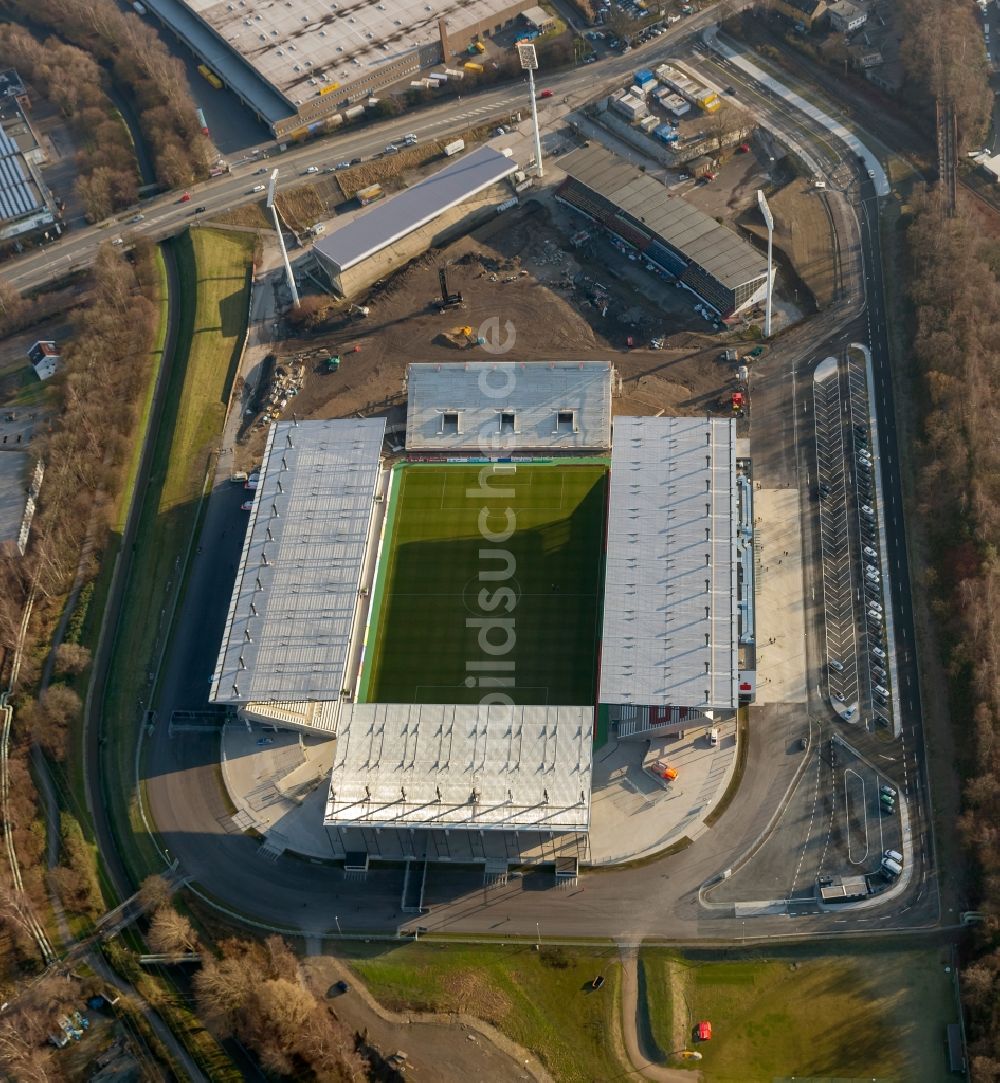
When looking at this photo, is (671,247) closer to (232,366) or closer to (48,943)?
(232,366)

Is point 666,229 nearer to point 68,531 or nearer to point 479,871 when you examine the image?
point 68,531

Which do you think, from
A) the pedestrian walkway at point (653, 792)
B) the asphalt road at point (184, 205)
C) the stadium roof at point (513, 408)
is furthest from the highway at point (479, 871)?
the asphalt road at point (184, 205)

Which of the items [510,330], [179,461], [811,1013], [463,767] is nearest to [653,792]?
[463,767]

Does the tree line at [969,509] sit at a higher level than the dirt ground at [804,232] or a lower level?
lower

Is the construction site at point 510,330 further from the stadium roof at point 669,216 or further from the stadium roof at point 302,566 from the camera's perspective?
the stadium roof at point 302,566

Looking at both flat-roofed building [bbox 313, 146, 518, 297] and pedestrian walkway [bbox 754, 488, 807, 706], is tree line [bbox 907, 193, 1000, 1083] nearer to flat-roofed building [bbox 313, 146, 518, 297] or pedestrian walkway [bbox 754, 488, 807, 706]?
pedestrian walkway [bbox 754, 488, 807, 706]

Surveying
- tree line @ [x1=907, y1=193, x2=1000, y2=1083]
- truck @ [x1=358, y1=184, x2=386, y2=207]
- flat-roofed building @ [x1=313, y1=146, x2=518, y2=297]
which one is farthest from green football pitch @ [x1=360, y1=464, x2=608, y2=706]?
truck @ [x1=358, y1=184, x2=386, y2=207]
